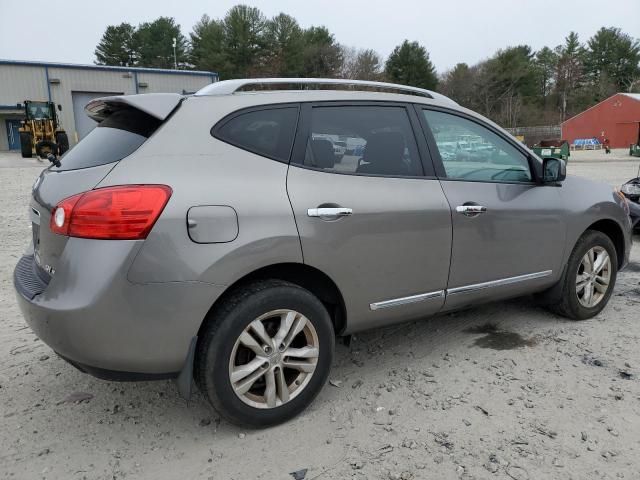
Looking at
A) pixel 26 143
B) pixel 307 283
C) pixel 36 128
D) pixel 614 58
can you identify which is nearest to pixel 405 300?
pixel 307 283

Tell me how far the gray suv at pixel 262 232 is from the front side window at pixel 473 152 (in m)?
0.02

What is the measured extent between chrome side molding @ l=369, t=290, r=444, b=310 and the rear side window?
97 centimetres

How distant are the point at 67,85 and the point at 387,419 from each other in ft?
144

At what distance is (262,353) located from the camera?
264 centimetres

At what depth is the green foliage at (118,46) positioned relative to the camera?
3285 inches

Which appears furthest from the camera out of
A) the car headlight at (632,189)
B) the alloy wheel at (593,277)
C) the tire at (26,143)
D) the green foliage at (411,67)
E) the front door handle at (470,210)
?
the green foliage at (411,67)

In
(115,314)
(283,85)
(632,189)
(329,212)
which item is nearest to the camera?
(115,314)

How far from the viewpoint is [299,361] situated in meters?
2.79

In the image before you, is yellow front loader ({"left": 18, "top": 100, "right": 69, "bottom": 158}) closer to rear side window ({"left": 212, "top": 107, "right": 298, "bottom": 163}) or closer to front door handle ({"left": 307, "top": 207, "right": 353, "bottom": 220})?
rear side window ({"left": 212, "top": 107, "right": 298, "bottom": 163})

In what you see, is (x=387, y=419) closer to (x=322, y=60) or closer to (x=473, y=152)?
(x=473, y=152)

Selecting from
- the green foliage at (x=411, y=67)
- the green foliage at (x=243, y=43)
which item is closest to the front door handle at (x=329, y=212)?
the green foliage at (x=243, y=43)

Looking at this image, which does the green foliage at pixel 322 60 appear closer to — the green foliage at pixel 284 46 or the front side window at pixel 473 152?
the green foliage at pixel 284 46

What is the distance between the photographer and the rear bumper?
2.27 metres

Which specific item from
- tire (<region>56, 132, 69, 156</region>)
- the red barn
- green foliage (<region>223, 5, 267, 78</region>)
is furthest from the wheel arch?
green foliage (<region>223, 5, 267, 78</region>)
